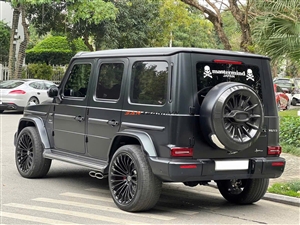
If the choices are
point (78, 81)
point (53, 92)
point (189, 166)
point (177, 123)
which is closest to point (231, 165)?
point (189, 166)

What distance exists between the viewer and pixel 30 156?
9203mm

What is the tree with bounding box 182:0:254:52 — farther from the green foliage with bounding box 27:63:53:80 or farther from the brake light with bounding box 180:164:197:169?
the green foliage with bounding box 27:63:53:80

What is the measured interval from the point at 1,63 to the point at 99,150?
89.5 feet

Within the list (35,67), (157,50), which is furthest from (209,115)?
(35,67)

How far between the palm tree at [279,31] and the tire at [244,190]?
6.25 meters

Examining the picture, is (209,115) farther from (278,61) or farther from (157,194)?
(278,61)

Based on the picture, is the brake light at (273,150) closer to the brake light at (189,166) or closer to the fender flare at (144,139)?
the brake light at (189,166)

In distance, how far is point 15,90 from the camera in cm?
2220

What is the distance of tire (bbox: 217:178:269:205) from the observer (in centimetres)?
768

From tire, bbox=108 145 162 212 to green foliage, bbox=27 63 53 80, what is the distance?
27216 millimetres

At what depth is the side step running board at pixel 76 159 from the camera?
772cm

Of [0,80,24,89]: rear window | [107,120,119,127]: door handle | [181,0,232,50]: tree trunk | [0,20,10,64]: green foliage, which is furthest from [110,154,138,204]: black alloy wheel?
[0,20,10,64]: green foliage

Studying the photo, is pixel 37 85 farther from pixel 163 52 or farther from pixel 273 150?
pixel 273 150

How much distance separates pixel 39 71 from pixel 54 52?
2.41 m
